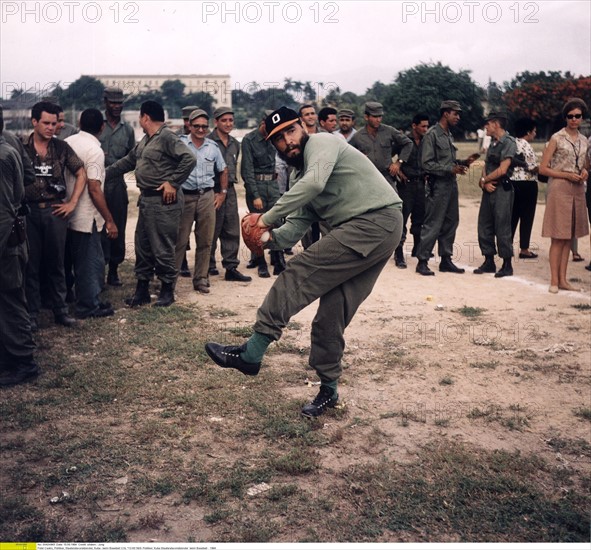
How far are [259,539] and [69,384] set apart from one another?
2.71 metres

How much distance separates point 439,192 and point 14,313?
6.08m

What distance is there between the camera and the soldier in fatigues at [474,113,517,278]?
384 inches

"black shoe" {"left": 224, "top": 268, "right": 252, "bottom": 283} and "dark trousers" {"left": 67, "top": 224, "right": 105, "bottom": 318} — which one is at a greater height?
"dark trousers" {"left": 67, "top": 224, "right": 105, "bottom": 318}

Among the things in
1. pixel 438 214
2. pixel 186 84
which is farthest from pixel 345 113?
pixel 186 84

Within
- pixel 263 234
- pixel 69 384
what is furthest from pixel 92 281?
pixel 263 234

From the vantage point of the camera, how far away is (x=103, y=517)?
12.6 ft

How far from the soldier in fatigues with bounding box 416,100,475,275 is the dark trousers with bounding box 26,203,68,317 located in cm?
486

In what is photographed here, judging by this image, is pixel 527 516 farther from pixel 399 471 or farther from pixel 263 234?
pixel 263 234

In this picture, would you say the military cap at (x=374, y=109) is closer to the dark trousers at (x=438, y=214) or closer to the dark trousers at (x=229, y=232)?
the dark trousers at (x=438, y=214)

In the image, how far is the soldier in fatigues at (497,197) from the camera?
974 centimetres

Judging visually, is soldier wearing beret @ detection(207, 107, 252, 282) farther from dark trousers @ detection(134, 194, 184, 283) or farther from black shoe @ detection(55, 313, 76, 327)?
black shoe @ detection(55, 313, 76, 327)

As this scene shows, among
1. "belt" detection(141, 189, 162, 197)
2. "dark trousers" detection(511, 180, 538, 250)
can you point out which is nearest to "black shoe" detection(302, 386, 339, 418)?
"belt" detection(141, 189, 162, 197)

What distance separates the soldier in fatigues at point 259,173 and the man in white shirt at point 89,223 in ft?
7.55

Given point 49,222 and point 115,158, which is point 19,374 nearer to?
point 49,222
